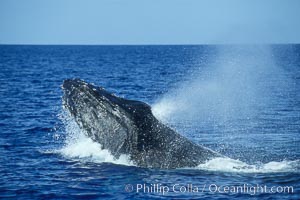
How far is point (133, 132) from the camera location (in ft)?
44.1

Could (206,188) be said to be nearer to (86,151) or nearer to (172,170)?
(172,170)

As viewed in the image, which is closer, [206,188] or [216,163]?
[206,188]

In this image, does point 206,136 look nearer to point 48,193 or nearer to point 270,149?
point 270,149

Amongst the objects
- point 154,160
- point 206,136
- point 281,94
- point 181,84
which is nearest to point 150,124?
point 154,160

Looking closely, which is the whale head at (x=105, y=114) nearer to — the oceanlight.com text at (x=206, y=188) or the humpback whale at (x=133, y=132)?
the humpback whale at (x=133, y=132)

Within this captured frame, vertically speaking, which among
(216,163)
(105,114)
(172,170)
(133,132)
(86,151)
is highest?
(105,114)

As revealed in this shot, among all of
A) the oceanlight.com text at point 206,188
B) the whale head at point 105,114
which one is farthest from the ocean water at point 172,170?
the whale head at point 105,114

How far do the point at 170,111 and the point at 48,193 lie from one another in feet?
53.1

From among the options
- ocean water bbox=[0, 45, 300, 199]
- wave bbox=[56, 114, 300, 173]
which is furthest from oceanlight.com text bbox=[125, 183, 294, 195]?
wave bbox=[56, 114, 300, 173]

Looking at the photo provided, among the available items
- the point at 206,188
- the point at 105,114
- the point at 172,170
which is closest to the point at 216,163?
the point at 172,170

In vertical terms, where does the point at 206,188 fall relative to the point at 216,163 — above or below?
below

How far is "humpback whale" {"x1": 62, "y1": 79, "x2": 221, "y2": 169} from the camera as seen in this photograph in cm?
1354

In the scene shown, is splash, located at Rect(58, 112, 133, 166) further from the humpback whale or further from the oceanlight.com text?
the oceanlight.com text

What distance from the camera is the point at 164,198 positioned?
11.8 meters
